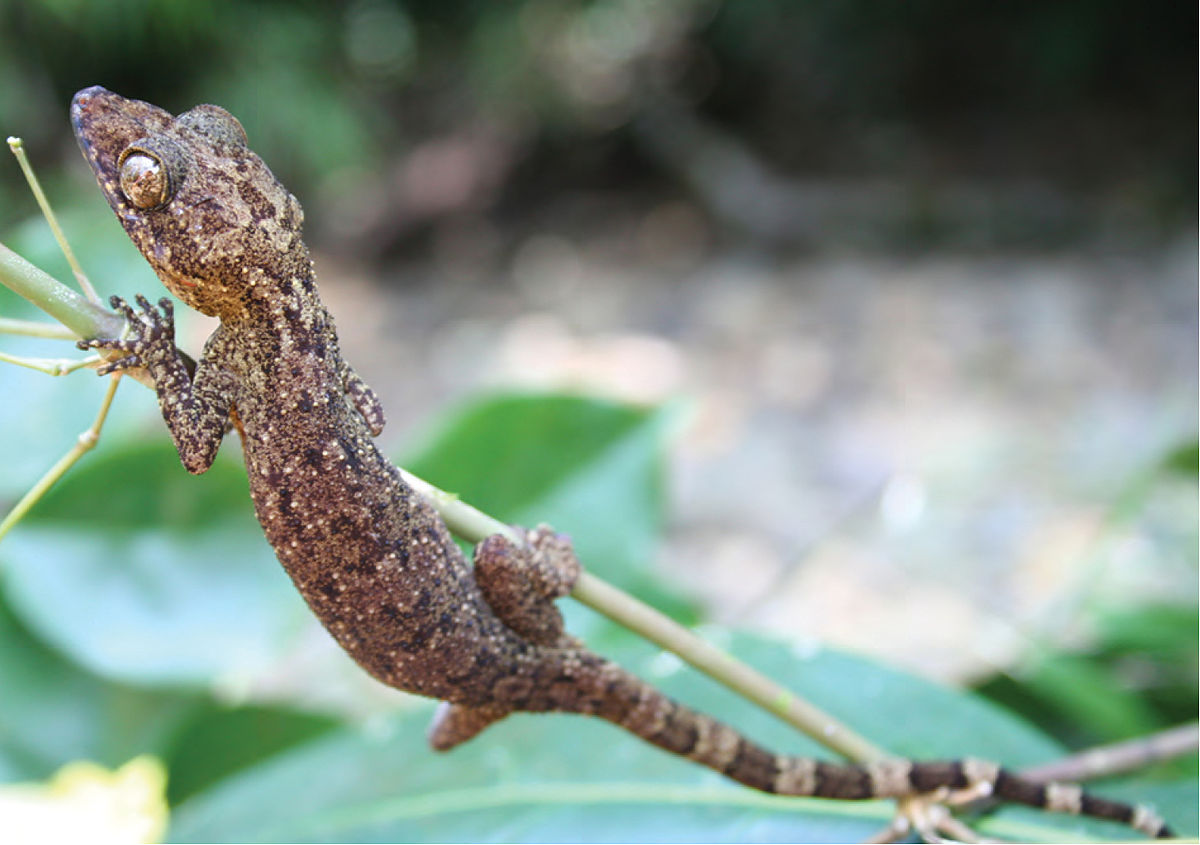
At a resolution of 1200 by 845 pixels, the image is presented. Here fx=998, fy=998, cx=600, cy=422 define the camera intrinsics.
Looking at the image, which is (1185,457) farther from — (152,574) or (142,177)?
(152,574)

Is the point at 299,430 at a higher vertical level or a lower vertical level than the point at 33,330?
higher

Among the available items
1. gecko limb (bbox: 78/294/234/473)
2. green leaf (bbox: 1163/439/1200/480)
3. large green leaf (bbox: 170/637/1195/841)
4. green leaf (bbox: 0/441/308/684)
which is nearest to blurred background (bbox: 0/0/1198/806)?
green leaf (bbox: 1163/439/1200/480)

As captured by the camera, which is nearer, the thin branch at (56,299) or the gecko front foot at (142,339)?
the thin branch at (56,299)

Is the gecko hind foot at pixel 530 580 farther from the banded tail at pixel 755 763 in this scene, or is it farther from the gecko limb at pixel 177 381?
the gecko limb at pixel 177 381

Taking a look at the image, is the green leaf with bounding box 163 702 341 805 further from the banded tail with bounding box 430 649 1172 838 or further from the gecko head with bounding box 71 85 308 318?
the gecko head with bounding box 71 85 308 318

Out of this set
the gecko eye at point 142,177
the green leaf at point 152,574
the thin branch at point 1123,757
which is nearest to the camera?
the gecko eye at point 142,177

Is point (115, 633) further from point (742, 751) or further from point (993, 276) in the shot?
point (993, 276)

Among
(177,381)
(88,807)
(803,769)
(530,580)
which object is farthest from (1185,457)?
(88,807)

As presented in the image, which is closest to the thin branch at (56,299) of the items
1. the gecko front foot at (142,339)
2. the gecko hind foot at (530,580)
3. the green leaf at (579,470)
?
the gecko front foot at (142,339)
